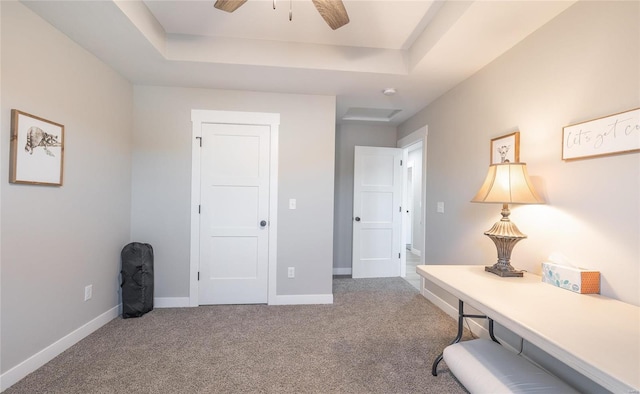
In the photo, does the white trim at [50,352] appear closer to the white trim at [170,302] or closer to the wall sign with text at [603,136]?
the white trim at [170,302]

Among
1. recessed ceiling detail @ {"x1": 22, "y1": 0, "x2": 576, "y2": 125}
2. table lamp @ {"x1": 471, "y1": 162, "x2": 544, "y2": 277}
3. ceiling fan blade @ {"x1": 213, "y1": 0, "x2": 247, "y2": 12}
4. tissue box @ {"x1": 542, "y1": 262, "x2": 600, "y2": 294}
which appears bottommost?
tissue box @ {"x1": 542, "y1": 262, "x2": 600, "y2": 294}

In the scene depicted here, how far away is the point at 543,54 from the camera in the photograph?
1770 mm

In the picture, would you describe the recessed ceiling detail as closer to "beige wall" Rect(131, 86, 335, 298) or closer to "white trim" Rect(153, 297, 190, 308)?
"beige wall" Rect(131, 86, 335, 298)

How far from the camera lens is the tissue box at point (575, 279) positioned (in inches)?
54.6

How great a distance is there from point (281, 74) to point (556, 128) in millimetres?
2128

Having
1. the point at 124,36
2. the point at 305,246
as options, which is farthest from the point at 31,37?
the point at 305,246

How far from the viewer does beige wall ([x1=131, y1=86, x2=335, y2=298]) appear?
2.80 m

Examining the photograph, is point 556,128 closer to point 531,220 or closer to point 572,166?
point 572,166

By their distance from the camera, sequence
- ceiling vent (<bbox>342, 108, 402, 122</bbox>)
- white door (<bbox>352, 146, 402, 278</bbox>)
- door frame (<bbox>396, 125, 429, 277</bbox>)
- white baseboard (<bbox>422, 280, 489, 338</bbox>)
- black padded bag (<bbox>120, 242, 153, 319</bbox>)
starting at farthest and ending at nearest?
white door (<bbox>352, 146, 402, 278</bbox>) < ceiling vent (<bbox>342, 108, 402, 122</bbox>) < door frame (<bbox>396, 125, 429, 277</bbox>) < black padded bag (<bbox>120, 242, 153, 319</bbox>) < white baseboard (<bbox>422, 280, 489, 338</bbox>)

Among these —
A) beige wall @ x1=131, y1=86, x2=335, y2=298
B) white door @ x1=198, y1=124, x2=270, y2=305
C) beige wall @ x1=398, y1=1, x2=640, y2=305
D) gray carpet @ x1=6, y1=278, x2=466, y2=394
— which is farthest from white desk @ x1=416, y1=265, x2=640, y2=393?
white door @ x1=198, y1=124, x2=270, y2=305

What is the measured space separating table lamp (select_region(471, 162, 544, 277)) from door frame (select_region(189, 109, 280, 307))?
6.45 feet

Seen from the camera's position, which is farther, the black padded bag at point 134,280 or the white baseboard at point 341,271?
the white baseboard at point 341,271

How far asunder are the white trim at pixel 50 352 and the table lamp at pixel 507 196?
304cm

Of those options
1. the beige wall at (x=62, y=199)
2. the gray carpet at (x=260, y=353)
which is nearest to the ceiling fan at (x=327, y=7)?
the beige wall at (x=62, y=199)
